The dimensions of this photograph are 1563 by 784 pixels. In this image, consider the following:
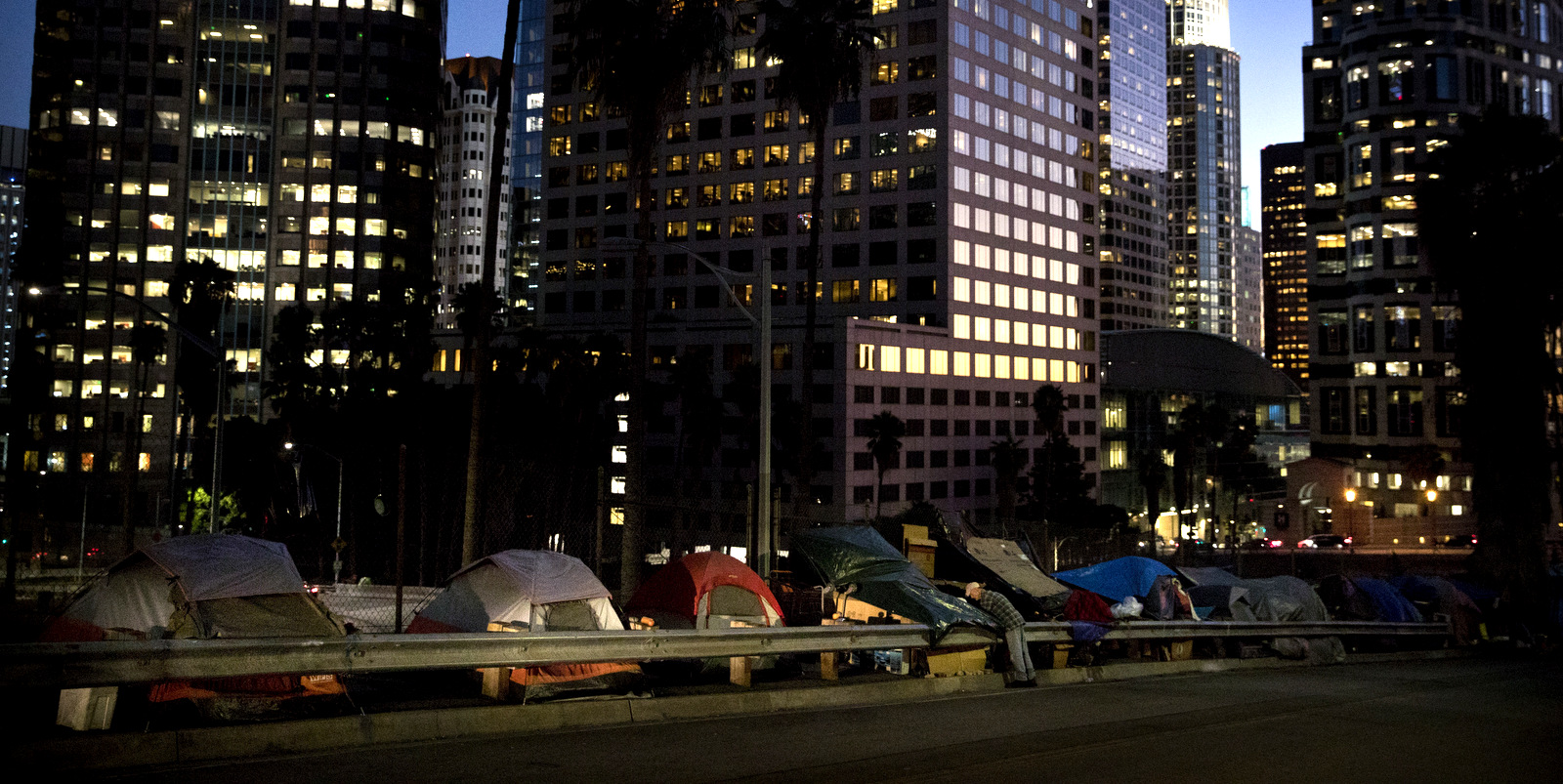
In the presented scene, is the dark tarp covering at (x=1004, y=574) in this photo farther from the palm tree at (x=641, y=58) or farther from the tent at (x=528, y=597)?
the palm tree at (x=641, y=58)

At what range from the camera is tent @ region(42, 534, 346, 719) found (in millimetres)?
10641

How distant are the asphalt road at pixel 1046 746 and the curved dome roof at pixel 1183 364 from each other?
115 meters

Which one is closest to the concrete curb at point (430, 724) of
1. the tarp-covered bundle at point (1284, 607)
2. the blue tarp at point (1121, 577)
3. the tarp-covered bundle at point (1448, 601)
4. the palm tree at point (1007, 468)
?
the blue tarp at point (1121, 577)

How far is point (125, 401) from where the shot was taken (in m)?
122

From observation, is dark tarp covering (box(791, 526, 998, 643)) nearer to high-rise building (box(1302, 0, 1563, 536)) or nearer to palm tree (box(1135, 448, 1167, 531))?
palm tree (box(1135, 448, 1167, 531))

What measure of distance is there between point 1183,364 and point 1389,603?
11761 cm

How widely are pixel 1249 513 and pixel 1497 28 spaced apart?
5505cm

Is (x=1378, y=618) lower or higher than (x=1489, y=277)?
lower

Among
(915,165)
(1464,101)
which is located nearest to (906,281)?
(915,165)

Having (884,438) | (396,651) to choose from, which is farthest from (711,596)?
(884,438)

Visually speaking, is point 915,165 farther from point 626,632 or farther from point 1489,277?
point 626,632

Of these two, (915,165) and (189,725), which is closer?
(189,725)

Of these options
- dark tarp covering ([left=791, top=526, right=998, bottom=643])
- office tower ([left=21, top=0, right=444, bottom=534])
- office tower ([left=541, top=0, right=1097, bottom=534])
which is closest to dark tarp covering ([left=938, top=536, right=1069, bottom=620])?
dark tarp covering ([left=791, top=526, right=998, bottom=643])

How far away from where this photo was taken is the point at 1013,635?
1417cm
